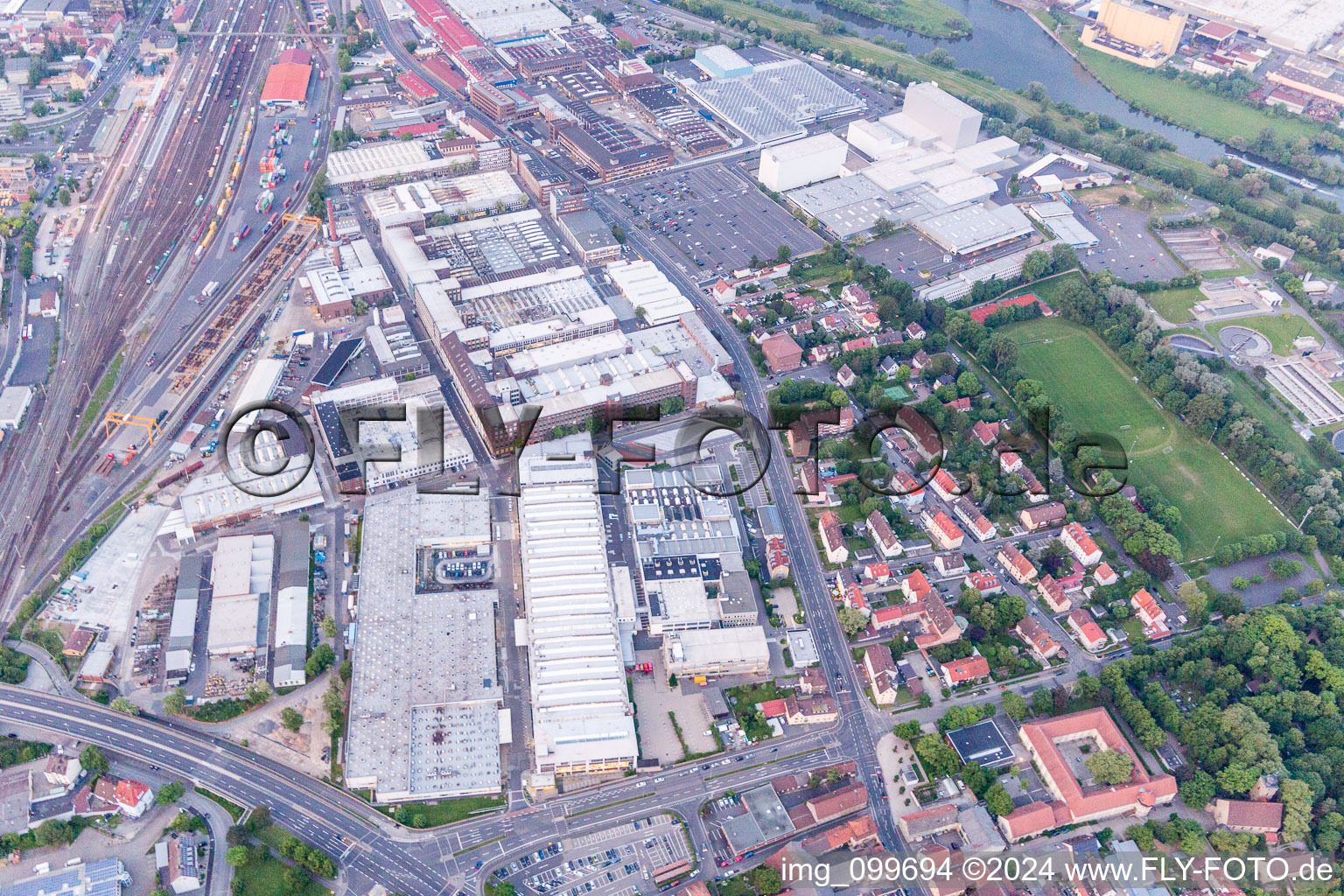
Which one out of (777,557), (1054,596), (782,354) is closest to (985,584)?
(1054,596)

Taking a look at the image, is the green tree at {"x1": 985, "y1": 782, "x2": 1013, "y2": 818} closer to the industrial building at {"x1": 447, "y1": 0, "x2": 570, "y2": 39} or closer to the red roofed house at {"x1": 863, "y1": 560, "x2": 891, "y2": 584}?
the red roofed house at {"x1": 863, "y1": 560, "x2": 891, "y2": 584}

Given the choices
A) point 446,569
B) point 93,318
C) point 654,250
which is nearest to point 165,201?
point 93,318

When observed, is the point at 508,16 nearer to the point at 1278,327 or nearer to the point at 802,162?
the point at 802,162

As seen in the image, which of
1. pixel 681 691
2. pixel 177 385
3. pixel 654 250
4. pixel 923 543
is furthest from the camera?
pixel 654 250

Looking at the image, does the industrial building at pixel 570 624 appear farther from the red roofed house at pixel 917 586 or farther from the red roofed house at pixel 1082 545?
the red roofed house at pixel 1082 545

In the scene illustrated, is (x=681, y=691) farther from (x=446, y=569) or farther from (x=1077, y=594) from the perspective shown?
(x=1077, y=594)
